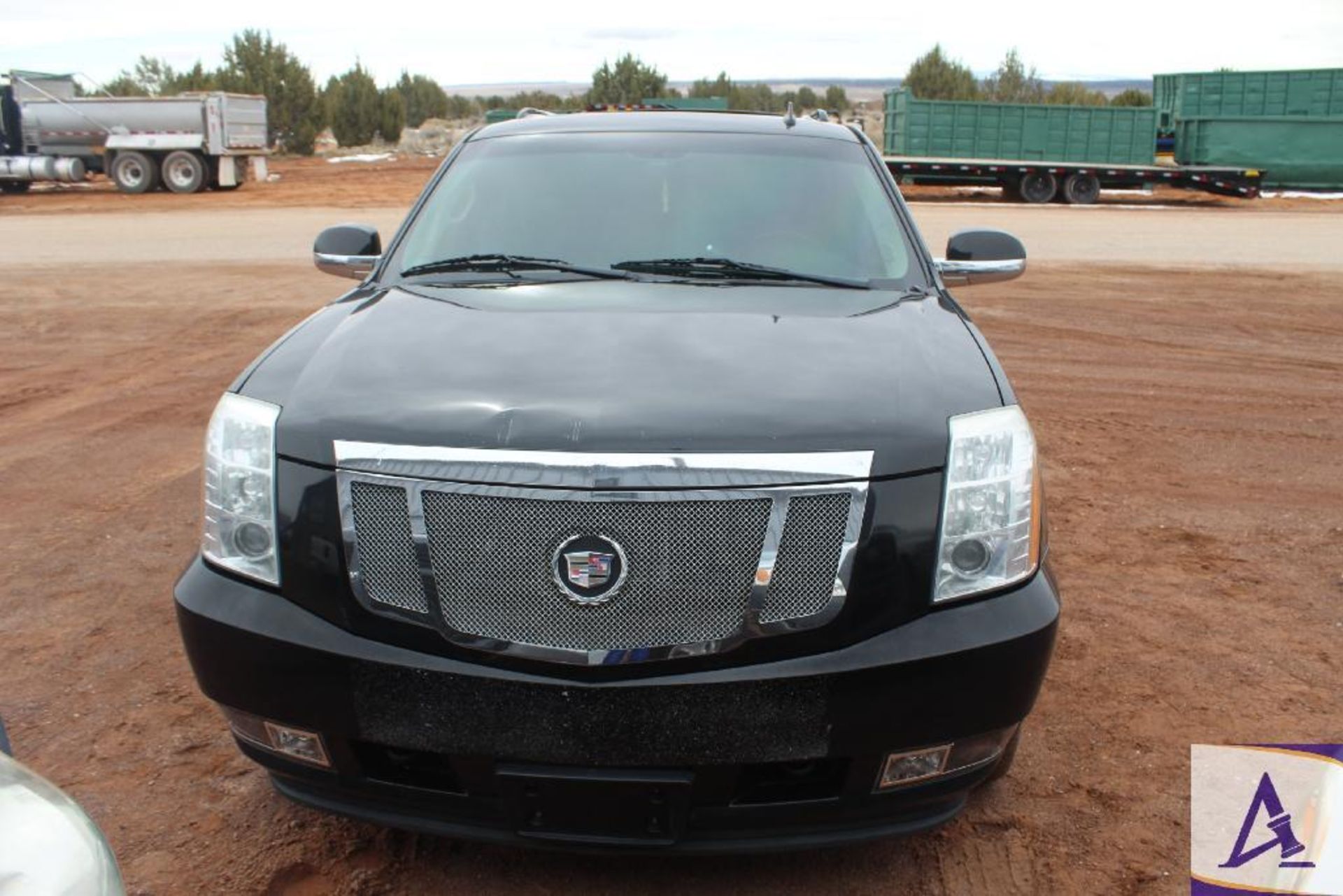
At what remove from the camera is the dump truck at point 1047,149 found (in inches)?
1130

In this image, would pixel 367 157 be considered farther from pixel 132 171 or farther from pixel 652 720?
pixel 652 720

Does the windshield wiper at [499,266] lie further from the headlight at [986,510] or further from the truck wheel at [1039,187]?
the truck wheel at [1039,187]

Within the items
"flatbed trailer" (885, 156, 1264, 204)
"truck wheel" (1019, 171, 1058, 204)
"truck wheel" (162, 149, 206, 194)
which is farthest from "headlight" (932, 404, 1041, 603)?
"truck wheel" (162, 149, 206, 194)

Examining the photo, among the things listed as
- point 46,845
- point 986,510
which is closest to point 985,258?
point 986,510

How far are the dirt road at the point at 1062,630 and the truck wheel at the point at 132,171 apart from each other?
21917 mm

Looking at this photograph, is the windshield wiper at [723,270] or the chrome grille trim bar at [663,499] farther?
the windshield wiper at [723,270]

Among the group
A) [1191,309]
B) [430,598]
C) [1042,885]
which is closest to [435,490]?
[430,598]

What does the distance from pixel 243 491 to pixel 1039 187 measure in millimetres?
28569

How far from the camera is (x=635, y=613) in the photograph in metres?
2.44

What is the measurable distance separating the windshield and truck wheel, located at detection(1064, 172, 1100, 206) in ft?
85.9

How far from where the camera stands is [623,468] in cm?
241

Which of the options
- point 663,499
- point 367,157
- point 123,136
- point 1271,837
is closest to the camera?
point 663,499

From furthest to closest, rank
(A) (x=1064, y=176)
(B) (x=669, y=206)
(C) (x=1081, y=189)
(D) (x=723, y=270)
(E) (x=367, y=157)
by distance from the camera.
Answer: (E) (x=367, y=157) < (C) (x=1081, y=189) < (A) (x=1064, y=176) < (B) (x=669, y=206) < (D) (x=723, y=270)

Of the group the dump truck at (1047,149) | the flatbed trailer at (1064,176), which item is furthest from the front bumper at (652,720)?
the dump truck at (1047,149)
